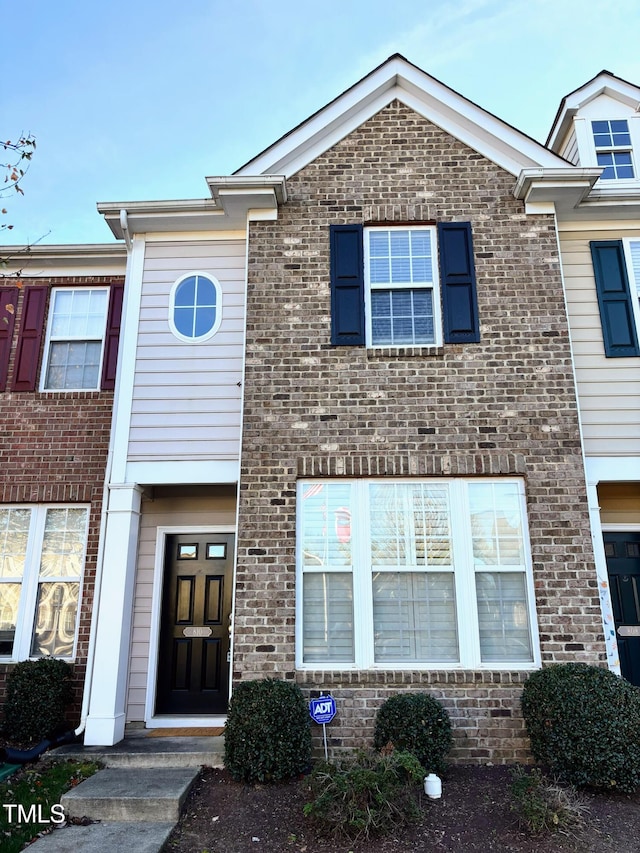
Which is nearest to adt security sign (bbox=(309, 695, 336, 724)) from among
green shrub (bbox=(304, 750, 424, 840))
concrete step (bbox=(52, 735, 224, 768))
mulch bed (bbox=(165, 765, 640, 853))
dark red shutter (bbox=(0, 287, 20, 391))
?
mulch bed (bbox=(165, 765, 640, 853))

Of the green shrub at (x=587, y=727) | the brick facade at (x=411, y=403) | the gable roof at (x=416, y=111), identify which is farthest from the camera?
the gable roof at (x=416, y=111)

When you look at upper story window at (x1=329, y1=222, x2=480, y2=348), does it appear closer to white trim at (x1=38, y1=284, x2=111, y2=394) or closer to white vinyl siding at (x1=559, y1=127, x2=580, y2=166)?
white vinyl siding at (x1=559, y1=127, x2=580, y2=166)

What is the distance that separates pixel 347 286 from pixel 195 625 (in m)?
4.52

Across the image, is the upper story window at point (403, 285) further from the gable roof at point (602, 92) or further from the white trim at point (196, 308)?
the gable roof at point (602, 92)

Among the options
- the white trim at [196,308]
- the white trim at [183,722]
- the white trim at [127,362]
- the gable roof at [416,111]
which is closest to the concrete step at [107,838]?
the white trim at [183,722]

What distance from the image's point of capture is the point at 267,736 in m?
5.08

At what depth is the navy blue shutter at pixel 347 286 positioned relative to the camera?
6.72m

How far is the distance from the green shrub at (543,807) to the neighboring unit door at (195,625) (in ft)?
12.5

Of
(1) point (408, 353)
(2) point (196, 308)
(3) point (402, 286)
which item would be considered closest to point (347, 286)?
(3) point (402, 286)

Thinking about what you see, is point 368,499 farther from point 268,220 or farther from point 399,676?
point 268,220

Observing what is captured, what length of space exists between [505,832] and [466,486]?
10.1 ft

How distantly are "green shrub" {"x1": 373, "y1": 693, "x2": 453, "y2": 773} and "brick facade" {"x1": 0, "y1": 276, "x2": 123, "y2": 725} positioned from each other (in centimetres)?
389

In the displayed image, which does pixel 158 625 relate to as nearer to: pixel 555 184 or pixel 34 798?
pixel 34 798

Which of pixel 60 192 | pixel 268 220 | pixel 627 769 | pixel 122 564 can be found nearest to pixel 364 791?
pixel 627 769
